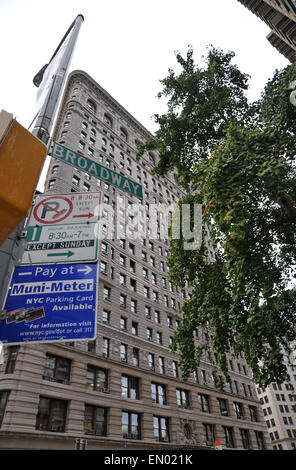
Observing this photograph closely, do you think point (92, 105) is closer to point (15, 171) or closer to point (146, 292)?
point (146, 292)

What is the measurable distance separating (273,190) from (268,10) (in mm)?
32309

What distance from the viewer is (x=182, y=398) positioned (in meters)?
32.2

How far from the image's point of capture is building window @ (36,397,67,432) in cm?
2043

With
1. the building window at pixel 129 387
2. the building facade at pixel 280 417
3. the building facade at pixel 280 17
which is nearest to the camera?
the building facade at pixel 280 17

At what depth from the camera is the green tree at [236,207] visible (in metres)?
9.20

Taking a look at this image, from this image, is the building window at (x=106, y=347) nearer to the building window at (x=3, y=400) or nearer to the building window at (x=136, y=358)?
the building window at (x=136, y=358)

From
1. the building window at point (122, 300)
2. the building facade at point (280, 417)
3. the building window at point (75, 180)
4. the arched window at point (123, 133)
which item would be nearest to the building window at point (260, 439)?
the building window at point (122, 300)

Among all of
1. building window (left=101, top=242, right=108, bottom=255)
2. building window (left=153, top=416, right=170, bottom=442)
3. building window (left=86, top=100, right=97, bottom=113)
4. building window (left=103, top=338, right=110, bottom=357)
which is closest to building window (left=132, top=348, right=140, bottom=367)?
building window (left=103, top=338, right=110, bottom=357)

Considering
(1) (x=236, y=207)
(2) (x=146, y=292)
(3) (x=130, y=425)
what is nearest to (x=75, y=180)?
(2) (x=146, y=292)

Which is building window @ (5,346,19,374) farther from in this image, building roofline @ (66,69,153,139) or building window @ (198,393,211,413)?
building roofline @ (66,69,153,139)

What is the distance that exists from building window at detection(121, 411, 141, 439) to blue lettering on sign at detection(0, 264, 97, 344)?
26239mm

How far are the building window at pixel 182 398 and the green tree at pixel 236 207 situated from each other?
2160cm

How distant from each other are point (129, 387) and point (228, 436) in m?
17.0
